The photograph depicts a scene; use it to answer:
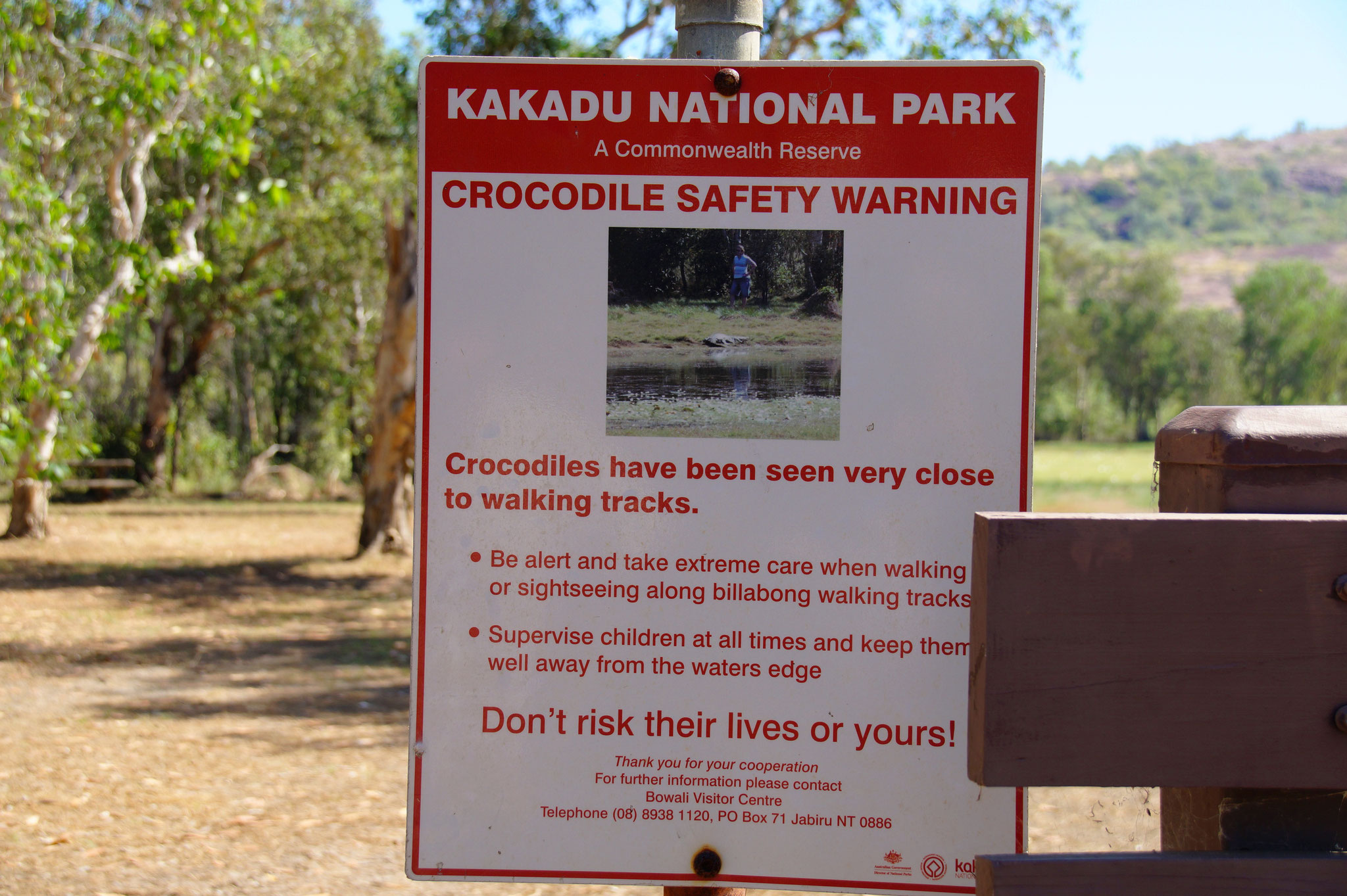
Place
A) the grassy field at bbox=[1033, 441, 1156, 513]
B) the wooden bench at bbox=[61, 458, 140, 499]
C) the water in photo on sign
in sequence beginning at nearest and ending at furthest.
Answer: the water in photo on sign
the wooden bench at bbox=[61, 458, 140, 499]
the grassy field at bbox=[1033, 441, 1156, 513]

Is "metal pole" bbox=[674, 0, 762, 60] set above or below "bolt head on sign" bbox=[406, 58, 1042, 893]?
above

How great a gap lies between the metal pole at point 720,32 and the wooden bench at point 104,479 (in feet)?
69.5

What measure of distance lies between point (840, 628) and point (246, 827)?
4.04 metres

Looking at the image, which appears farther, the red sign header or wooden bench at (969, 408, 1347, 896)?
the red sign header

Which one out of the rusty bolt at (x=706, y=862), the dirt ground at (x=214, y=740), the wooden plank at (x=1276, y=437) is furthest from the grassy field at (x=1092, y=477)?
the wooden plank at (x=1276, y=437)

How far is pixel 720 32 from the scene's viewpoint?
203cm

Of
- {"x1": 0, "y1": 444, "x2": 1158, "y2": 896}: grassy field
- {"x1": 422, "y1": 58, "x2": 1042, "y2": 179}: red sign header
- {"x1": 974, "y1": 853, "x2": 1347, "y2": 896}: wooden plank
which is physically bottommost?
{"x1": 0, "y1": 444, "x2": 1158, "y2": 896}: grassy field

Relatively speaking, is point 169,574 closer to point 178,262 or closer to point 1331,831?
point 178,262

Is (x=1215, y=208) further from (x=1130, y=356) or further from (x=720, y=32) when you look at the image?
(x=720, y=32)

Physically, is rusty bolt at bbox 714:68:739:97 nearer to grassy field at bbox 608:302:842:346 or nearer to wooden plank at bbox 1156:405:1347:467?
grassy field at bbox 608:302:842:346

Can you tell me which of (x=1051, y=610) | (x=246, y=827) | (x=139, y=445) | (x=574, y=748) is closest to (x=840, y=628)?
(x=574, y=748)

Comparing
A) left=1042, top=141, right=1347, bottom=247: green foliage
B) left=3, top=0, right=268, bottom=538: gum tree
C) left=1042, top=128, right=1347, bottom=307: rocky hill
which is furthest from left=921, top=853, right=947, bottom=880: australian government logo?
left=1042, top=141, right=1347, bottom=247: green foliage

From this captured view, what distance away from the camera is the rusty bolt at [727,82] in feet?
6.26

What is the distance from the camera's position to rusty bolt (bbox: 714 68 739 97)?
1.91 metres
